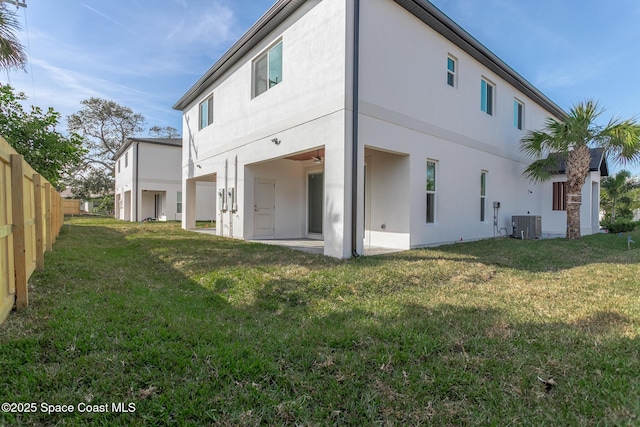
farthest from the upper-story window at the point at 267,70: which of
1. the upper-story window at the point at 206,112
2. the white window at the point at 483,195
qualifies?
the white window at the point at 483,195

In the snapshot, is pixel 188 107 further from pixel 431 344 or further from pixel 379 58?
pixel 431 344

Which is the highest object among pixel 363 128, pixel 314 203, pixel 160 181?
pixel 160 181

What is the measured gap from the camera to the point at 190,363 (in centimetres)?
246

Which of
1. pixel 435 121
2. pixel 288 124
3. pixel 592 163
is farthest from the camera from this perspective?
pixel 592 163

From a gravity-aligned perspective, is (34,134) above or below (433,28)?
below

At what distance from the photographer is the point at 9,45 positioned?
6.35 m

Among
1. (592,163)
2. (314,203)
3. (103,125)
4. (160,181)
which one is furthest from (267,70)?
(103,125)

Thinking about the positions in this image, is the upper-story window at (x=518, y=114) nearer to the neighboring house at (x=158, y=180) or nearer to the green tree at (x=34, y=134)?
the green tree at (x=34, y=134)

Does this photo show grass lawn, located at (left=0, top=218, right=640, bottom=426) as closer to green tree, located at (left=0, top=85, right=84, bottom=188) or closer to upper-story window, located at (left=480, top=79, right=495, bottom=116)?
green tree, located at (left=0, top=85, right=84, bottom=188)

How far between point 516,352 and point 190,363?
2622 mm

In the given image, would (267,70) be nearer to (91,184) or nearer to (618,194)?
(618,194)

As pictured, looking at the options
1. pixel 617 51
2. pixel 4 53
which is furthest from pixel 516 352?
pixel 617 51

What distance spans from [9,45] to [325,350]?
Result: 8.34 metres

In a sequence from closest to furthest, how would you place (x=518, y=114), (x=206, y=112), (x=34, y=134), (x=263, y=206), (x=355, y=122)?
1. (x=355, y=122)
2. (x=34, y=134)
3. (x=263, y=206)
4. (x=518, y=114)
5. (x=206, y=112)
